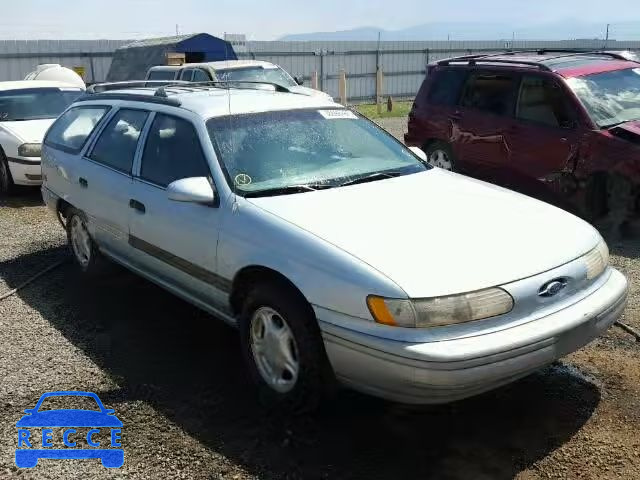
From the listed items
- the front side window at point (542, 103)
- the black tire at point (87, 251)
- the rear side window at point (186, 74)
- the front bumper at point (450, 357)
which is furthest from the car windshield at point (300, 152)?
the rear side window at point (186, 74)

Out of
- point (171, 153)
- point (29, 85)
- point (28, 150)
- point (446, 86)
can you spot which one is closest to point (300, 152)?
point (171, 153)

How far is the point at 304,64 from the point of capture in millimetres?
23359

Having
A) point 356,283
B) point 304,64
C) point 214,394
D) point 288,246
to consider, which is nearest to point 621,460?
point 356,283

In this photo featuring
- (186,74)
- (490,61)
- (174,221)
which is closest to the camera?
(174,221)

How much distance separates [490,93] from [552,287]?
4888mm

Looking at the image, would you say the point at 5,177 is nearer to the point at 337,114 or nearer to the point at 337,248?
the point at 337,114

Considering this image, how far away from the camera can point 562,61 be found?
288 inches

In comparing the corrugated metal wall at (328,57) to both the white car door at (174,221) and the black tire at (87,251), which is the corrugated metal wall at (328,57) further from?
the white car door at (174,221)

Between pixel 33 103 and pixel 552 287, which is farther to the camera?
pixel 33 103

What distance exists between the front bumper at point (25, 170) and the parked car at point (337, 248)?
448 centimetres

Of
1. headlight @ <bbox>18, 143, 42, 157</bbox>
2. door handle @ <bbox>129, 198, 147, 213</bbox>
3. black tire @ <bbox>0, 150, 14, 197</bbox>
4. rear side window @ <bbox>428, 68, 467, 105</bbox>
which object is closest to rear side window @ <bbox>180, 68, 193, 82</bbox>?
black tire @ <bbox>0, 150, 14, 197</bbox>

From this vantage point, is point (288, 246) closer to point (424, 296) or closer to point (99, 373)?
point (424, 296)

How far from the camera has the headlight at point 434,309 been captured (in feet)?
9.48

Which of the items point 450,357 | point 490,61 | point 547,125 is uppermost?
point 490,61
